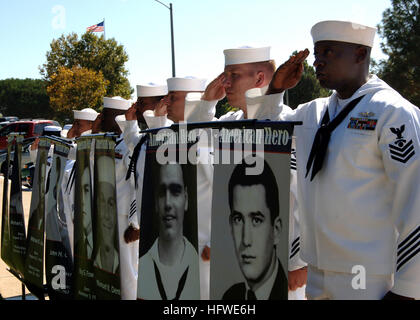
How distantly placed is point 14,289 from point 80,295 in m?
2.73

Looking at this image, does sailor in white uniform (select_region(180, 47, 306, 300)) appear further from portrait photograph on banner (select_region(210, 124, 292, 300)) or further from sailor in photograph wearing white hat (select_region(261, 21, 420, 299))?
portrait photograph on banner (select_region(210, 124, 292, 300))

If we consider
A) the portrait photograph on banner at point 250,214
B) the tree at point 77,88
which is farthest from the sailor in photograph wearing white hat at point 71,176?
the tree at point 77,88

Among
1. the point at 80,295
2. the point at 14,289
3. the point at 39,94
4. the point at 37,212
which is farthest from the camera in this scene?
the point at 39,94

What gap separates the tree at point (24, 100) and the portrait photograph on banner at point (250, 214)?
71.4 meters

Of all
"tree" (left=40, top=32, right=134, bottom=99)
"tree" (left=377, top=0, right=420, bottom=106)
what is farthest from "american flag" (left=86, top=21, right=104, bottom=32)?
"tree" (left=377, top=0, right=420, bottom=106)

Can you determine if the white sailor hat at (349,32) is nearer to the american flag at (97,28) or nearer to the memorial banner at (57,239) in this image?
the memorial banner at (57,239)

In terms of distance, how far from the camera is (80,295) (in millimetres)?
4246

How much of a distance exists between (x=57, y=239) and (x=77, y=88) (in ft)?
98.6

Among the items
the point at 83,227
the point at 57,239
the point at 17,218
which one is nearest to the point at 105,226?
the point at 83,227

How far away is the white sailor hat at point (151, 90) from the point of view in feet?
17.7

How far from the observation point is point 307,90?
5241cm
